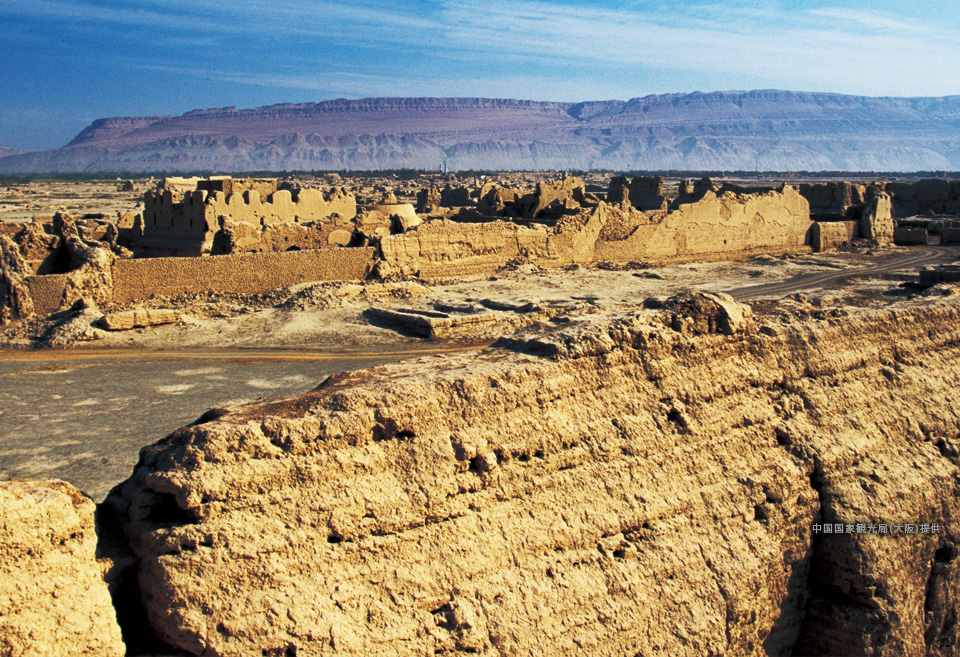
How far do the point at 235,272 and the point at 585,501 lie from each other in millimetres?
15258

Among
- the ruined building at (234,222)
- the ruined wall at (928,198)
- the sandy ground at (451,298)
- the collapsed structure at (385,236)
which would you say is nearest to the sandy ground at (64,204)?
the ruined building at (234,222)

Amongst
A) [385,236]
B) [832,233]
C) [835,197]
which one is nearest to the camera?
[385,236]

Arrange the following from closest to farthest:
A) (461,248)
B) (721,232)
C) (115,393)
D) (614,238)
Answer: (115,393) → (461,248) → (614,238) → (721,232)

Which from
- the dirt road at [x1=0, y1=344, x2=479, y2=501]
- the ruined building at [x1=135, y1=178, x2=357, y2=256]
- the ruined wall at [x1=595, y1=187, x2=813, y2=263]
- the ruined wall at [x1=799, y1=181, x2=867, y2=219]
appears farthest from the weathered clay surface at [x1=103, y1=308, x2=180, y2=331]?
the ruined wall at [x1=799, y1=181, x2=867, y2=219]

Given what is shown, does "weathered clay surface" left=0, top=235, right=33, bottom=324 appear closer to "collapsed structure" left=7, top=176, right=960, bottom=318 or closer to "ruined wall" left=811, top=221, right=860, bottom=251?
"collapsed structure" left=7, top=176, right=960, bottom=318

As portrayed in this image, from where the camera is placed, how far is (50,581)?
11.6 feet

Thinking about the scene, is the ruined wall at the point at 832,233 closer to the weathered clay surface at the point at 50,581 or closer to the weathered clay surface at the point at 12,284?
the weathered clay surface at the point at 12,284

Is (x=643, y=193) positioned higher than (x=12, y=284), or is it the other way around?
(x=643, y=193)

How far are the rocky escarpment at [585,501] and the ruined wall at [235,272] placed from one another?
1397cm

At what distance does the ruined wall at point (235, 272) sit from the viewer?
17.2 metres

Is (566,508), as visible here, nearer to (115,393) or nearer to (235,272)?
(115,393)

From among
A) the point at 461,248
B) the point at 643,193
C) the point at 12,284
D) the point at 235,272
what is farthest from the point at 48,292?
the point at 643,193

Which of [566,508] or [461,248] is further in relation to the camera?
[461,248]

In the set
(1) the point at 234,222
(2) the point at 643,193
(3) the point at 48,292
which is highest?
(2) the point at 643,193
